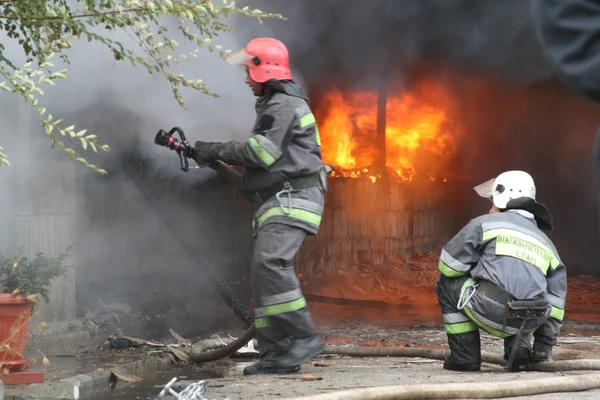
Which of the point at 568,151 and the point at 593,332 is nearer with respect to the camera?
the point at 593,332

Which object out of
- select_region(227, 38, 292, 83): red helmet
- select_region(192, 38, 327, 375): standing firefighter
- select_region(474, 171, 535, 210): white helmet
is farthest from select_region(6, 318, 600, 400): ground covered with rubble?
select_region(227, 38, 292, 83): red helmet

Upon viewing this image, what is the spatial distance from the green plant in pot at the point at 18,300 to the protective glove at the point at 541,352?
2.81 metres

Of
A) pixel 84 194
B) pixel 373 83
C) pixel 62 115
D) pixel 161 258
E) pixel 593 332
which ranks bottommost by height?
pixel 593 332

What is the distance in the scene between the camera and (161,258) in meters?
9.50

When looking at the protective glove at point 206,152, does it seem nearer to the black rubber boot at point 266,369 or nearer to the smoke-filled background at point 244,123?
the black rubber boot at point 266,369

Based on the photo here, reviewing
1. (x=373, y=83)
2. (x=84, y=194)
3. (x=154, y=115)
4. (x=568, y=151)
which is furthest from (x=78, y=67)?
(x=568, y=151)

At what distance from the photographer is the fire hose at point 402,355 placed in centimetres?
399

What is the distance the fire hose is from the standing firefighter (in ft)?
0.71

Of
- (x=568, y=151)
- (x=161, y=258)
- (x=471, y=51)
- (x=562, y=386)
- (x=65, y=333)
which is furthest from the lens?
(x=568, y=151)

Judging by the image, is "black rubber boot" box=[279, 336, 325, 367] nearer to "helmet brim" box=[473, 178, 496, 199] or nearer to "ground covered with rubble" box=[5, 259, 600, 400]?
"ground covered with rubble" box=[5, 259, 600, 400]

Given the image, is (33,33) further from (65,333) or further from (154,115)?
(154,115)

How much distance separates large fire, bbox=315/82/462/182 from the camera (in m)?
13.2

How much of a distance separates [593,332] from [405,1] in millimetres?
5035

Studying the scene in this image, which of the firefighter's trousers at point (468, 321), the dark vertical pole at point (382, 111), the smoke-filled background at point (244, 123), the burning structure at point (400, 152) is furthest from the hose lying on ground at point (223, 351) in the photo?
the dark vertical pole at point (382, 111)
